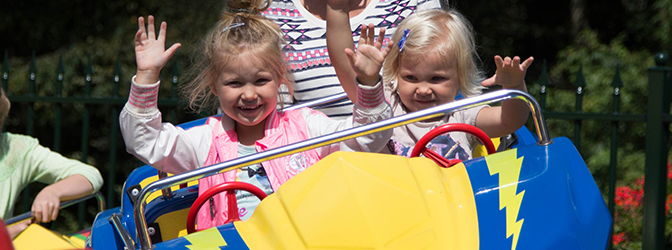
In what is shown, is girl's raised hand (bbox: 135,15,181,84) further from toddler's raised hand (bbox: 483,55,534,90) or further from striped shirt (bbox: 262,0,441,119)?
toddler's raised hand (bbox: 483,55,534,90)

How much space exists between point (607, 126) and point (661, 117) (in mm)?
1751

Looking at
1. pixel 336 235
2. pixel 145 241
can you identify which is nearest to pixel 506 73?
pixel 336 235

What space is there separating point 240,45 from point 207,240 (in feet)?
2.77

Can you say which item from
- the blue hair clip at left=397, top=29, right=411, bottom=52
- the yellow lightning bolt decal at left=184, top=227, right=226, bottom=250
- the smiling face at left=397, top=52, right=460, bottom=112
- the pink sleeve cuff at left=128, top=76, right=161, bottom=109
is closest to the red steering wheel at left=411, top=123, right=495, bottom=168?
the smiling face at left=397, top=52, right=460, bottom=112

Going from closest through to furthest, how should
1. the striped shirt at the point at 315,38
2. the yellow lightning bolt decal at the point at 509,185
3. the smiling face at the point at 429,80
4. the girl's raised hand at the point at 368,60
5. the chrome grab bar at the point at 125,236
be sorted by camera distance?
the yellow lightning bolt decal at the point at 509,185 < the chrome grab bar at the point at 125,236 < the girl's raised hand at the point at 368,60 < the smiling face at the point at 429,80 < the striped shirt at the point at 315,38

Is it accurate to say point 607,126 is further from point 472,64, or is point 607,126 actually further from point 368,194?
point 368,194

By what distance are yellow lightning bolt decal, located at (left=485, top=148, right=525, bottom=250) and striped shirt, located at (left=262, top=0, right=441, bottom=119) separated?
3.03ft

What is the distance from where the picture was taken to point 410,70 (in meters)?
2.47

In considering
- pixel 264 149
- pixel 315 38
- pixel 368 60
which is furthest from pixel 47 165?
pixel 368 60

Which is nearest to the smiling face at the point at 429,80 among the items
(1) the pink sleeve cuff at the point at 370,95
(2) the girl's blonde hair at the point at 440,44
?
(2) the girl's blonde hair at the point at 440,44

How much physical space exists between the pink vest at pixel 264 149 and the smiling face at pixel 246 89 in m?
0.09

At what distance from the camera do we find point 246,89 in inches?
90.0

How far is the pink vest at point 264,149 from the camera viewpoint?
2252mm

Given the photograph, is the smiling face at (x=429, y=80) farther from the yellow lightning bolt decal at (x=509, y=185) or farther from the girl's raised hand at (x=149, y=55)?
the girl's raised hand at (x=149, y=55)
